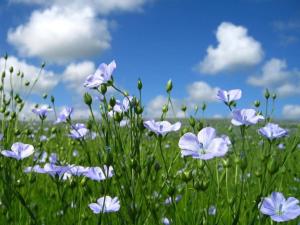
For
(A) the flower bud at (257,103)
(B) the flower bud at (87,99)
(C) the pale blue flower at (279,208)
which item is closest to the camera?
(C) the pale blue flower at (279,208)

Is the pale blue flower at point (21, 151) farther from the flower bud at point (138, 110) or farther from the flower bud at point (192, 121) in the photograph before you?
the flower bud at point (192, 121)

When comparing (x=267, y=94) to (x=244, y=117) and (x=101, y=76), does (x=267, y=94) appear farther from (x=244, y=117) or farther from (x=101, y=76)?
(x=101, y=76)

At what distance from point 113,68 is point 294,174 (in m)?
3.31

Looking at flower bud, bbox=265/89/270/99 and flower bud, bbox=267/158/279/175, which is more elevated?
flower bud, bbox=265/89/270/99

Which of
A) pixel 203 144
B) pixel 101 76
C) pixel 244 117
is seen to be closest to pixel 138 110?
pixel 101 76

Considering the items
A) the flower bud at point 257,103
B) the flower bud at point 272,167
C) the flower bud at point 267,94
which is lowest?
the flower bud at point 272,167

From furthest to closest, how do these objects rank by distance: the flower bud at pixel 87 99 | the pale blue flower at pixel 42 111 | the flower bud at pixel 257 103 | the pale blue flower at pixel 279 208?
the pale blue flower at pixel 42 111
the flower bud at pixel 257 103
the flower bud at pixel 87 99
the pale blue flower at pixel 279 208

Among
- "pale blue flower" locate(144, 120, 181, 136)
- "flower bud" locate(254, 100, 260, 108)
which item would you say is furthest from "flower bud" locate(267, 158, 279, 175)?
"flower bud" locate(254, 100, 260, 108)

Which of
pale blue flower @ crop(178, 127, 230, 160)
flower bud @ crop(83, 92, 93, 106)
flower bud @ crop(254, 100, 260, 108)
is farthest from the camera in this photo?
flower bud @ crop(254, 100, 260, 108)

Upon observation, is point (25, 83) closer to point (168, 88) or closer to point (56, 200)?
point (56, 200)

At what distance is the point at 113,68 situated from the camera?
1861 mm

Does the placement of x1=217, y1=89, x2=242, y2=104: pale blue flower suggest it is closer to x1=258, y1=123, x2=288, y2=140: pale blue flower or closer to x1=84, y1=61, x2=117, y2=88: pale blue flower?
x1=258, y1=123, x2=288, y2=140: pale blue flower

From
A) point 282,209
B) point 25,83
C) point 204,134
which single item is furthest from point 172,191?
point 25,83

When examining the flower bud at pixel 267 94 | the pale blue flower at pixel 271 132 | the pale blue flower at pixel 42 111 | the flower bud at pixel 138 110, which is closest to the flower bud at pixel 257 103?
the flower bud at pixel 267 94
